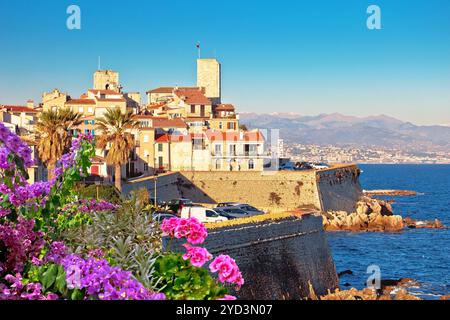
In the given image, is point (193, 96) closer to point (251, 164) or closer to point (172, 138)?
point (172, 138)

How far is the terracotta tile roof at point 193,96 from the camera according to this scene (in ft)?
322

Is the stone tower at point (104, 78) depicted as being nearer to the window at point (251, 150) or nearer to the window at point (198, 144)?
the window at point (198, 144)

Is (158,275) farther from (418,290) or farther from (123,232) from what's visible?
(418,290)

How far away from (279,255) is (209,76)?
85601 millimetres

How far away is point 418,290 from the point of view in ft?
137

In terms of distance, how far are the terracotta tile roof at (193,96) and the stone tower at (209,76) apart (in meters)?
10.00

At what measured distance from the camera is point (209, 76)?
11644 cm

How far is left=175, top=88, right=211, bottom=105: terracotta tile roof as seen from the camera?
98250 mm

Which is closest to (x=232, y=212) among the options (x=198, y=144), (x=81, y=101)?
(x=198, y=144)

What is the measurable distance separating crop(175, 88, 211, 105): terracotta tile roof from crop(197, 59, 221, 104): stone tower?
32.8 feet

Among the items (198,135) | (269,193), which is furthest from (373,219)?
(198,135)

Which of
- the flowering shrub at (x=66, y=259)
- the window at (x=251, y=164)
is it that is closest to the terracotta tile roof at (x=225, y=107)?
the window at (x=251, y=164)

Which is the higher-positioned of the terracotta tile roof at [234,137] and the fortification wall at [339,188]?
the terracotta tile roof at [234,137]
